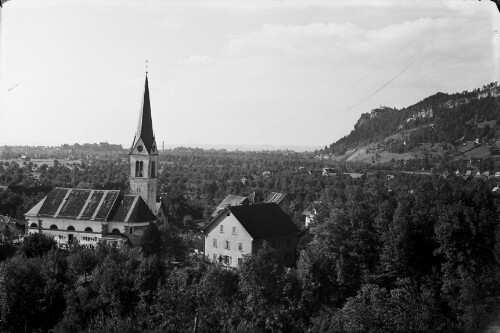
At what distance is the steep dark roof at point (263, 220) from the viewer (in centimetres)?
4153

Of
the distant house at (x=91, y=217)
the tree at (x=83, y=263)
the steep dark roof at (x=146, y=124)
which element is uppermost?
the steep dark roof at (x=146, y=124)

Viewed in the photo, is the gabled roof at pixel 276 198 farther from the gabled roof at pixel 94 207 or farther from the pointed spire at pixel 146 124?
the gabled roof at pixel 94 207

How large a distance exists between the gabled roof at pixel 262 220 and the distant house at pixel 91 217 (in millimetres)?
9190

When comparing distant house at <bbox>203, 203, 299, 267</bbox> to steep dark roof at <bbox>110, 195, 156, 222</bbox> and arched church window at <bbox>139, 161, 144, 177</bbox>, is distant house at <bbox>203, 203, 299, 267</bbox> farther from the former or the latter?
arched church window at <bbox>139, 161, 144, 177</bbox>

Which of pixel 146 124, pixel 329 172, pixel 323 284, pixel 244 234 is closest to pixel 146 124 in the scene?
pixel 146 124

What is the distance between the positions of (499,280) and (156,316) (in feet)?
53.2

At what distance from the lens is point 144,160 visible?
5600 cm

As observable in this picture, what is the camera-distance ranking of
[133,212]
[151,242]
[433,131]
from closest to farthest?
[151,242] < [133,212] < [433,131]

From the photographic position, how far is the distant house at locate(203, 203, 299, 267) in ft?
135

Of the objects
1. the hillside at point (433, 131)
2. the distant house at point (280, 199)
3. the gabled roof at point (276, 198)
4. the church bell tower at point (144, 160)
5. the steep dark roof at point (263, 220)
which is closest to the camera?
the steep dark roof at point (263, 220)

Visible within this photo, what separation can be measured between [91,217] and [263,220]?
51.9ft

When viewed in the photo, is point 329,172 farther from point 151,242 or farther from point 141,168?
point 151,242

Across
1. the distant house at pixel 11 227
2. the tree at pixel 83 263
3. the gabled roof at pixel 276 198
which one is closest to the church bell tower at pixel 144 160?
the distant house at pixel 11 227

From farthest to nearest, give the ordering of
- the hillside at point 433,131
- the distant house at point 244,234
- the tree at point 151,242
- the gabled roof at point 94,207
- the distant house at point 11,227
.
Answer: the hillside at point 433,131 → the distant house at point 11,227 → the gabled roof at point 94,207 → the tree at point 151,242 → the distant house at point 244,234
